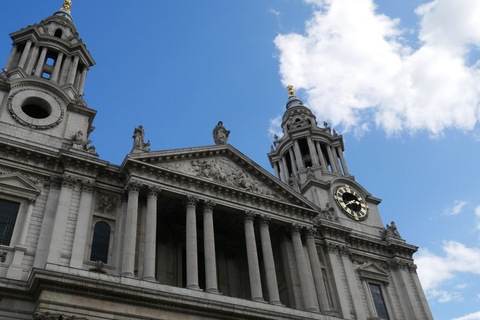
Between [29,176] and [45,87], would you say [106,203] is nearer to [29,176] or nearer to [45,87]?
[29,176]

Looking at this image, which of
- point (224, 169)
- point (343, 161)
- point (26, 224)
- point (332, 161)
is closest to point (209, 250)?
point (224, 169)

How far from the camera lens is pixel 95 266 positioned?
23.9m

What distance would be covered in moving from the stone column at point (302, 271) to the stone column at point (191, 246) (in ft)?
22.6

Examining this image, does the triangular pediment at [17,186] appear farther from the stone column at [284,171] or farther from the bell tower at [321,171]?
the stone column at [284,171]

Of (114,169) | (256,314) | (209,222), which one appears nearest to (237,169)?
(209,222)

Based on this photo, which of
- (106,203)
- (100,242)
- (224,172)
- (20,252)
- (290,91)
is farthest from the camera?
(290,91)

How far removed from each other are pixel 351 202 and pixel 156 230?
58.4 ft

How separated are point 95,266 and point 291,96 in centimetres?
3544

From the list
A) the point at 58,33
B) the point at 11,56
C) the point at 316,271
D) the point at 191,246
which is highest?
the point at 58,33

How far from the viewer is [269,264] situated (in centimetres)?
2784

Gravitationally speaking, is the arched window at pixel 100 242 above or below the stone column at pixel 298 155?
below

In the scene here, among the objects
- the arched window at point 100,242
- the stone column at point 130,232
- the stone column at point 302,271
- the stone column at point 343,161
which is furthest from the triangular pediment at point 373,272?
the arched window at point 100,242

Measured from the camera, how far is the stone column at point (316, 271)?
28266mm

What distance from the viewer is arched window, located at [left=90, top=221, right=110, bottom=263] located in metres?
25.0
